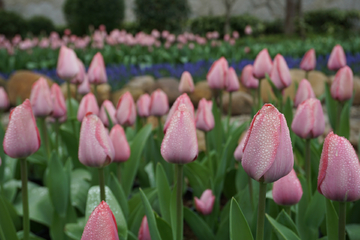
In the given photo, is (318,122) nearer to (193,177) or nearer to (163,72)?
(193,177)

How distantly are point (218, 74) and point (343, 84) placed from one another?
0.56 metres

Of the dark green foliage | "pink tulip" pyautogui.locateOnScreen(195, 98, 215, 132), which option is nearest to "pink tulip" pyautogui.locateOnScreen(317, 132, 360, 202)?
"pink tulip" pyautogui.locateOnScreen(195, 98, 215, 132)

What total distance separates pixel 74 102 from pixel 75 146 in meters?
0.73

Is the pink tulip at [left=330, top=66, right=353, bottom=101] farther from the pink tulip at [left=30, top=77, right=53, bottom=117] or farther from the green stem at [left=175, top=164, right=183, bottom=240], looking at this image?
the pink tulip at [left=30, top=77, right=53, bottom=117]

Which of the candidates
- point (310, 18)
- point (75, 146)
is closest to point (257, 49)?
point (75, 146)

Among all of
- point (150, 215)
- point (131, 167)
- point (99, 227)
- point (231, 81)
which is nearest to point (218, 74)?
point (231, 81)

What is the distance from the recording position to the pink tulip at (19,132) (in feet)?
3.16

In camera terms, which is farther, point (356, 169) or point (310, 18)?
point (310, 18)

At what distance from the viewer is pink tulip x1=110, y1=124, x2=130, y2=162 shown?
3.90 feet

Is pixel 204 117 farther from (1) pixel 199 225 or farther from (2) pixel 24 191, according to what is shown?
(2) pixel 24 191

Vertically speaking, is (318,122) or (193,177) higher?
(318,122)

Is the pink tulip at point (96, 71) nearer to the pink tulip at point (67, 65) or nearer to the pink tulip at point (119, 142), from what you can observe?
the pink tulip at point (67, 65)

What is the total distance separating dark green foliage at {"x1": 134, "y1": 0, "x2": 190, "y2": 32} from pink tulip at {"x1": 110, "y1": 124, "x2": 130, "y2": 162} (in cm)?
1151

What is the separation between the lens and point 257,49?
A: 7230mm
